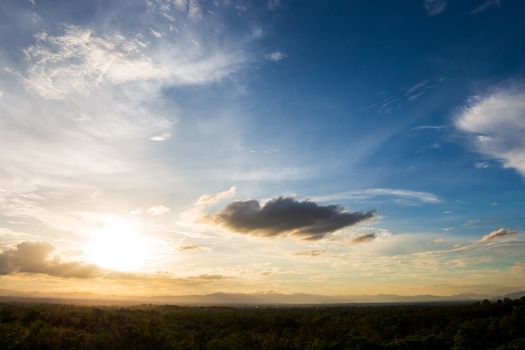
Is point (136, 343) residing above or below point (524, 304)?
below

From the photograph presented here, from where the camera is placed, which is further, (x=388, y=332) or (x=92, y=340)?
(x=388, y=332)

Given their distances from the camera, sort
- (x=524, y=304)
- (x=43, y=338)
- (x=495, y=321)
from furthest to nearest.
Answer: (x=524, y=304) → (x=495, y=321) → (x=43, y=338)

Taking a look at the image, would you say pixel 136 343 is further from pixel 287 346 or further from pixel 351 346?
pixel 351 346

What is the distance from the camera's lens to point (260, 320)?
63.8m

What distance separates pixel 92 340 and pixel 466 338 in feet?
97.7

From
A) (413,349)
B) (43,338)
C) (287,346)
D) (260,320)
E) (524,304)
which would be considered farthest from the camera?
(260,320)

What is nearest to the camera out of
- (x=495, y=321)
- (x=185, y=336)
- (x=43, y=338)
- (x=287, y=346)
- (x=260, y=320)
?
(x=43, y=338)

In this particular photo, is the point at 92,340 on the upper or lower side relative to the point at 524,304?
lower

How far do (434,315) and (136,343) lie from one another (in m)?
41.3

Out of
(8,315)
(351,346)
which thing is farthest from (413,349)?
(8,315)

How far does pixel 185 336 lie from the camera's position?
140 feet

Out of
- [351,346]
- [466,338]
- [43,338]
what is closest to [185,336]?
[43,338]

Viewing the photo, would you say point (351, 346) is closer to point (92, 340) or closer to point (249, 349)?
A: point (249, 349)

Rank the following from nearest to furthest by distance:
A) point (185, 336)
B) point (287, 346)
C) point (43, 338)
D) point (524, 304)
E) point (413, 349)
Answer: point (413, 349), point (43, 338), point (287, 346), point (185, 336), point (524, 304)
